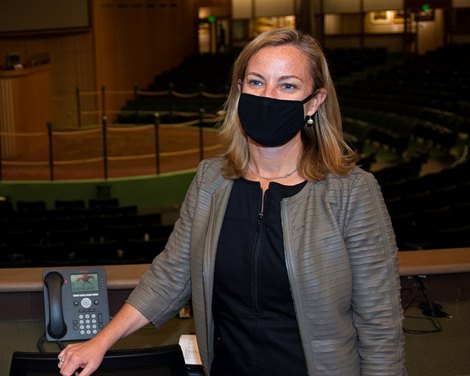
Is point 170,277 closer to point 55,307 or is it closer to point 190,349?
point 190,349

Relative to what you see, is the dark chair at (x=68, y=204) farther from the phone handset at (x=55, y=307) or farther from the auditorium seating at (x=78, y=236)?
the phone handset at (x=55, y=307)

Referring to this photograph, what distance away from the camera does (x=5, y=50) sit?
18.8m

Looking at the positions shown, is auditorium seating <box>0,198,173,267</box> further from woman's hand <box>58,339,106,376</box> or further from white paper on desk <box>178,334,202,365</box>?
woman's hand <box>58,339,106,376</box>

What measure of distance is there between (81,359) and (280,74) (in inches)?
29.6

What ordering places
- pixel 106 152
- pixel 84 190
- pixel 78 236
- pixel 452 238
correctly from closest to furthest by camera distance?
pixel 452 238
pixel 78 236
pixel 84 190
pixel 106 152

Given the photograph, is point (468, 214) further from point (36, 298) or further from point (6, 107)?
point (6, 107)

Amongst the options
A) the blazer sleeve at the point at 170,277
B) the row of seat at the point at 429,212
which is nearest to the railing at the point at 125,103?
the row of seat at the point at 429,212

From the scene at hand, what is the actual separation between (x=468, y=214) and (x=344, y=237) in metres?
5.80

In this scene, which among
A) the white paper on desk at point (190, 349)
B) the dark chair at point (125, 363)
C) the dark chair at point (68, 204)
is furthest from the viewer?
the dark chair at point (68, 204)

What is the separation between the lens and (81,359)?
5.93 feet

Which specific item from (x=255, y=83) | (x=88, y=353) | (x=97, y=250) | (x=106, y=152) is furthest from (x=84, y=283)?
(x=106, y=152)

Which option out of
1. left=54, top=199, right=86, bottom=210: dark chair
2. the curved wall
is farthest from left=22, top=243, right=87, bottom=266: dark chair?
the curved wall

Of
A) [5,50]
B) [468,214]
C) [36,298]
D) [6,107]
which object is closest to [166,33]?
[5,50]

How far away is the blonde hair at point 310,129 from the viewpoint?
6.16 ft
